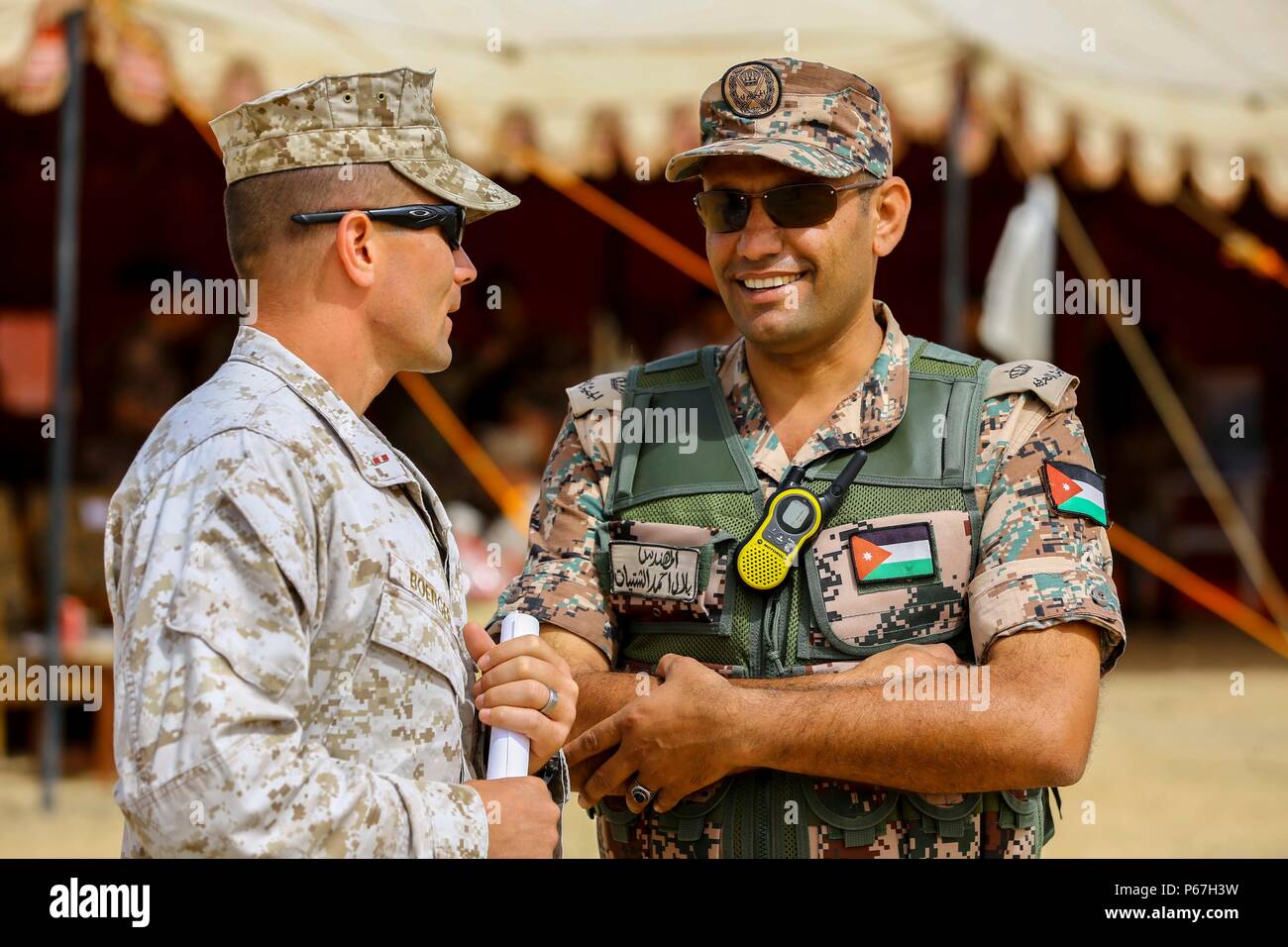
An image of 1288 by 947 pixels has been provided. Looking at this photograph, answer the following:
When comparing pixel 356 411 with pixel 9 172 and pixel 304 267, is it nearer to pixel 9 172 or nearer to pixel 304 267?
pixel 304 267

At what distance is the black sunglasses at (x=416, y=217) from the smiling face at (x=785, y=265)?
65cm

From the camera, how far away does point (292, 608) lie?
1759mm

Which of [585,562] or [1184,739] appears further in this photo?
[1184,739]

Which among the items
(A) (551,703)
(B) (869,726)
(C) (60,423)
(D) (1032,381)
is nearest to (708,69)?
(C) (60,423)

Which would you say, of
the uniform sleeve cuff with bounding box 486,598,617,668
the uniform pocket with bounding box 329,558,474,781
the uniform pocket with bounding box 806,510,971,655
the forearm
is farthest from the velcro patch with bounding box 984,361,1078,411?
the uniform pocket with bounding box 329,558,474,781

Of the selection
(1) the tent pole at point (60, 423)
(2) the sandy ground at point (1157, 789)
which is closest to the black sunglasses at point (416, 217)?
(2) the sandy ground at point (1157, 789)

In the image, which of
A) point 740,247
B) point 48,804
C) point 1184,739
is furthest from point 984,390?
point 1184,739

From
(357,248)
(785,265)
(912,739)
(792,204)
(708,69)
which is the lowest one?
(912,739)

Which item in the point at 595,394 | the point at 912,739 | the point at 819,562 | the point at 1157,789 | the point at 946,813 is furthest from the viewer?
the point at 1157,789

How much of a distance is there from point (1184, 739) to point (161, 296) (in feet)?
19.9

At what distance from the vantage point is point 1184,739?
8.09m

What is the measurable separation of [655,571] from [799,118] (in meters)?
0.84

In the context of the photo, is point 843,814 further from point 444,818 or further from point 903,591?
point 444,818
